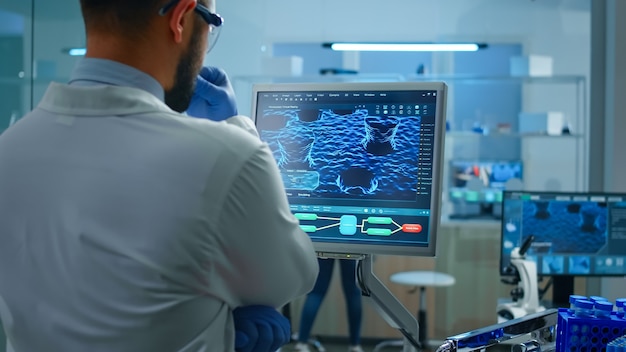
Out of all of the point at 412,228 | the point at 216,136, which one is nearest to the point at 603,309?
the point at 412,228

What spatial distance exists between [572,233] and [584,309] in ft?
6.66

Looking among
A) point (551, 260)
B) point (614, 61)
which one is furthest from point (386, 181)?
point (614, 61)

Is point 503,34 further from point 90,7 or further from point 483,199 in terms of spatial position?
point 90,7

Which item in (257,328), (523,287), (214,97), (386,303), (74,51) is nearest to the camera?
(257,328)

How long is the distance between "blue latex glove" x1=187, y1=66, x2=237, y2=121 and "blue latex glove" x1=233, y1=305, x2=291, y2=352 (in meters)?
0.45

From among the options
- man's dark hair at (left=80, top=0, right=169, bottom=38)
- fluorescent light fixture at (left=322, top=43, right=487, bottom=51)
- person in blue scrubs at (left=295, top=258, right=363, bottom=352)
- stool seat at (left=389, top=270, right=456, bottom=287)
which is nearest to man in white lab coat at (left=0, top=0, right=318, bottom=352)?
man's dark hair at (left=80, top=0, right=169, bottom=38)

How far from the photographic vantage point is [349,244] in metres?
1.55

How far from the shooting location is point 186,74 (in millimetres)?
1141

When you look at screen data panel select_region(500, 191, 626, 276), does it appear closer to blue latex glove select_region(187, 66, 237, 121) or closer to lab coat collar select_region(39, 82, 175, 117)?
blue latex glove select_region(187, 66, 237, 121)

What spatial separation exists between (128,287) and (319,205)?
655 mm

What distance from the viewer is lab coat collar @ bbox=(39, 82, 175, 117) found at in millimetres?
1039

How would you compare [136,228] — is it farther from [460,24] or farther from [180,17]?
[460,24]

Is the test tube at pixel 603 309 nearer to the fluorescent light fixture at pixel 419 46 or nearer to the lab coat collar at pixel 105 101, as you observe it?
the lab coat collar at pixel 105 101

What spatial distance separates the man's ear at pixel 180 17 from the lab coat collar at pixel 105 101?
0.33 feet
